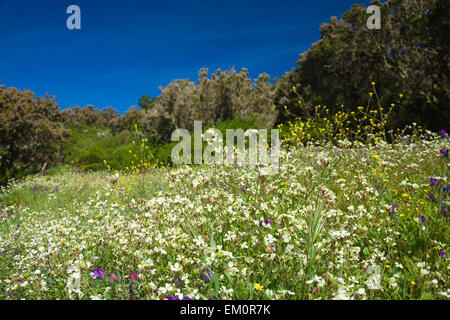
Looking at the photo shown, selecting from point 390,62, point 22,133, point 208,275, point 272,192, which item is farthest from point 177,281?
point 22,133

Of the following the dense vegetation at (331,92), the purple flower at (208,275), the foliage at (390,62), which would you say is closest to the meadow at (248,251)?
the purple flower at (208,275)

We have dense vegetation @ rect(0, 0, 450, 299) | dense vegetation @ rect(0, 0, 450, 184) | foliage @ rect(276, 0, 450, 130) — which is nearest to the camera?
dense vegetation @ rect(0, 0, 450, 299)

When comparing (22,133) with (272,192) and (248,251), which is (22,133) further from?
(248,251)

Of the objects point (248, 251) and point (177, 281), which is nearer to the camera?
point (177, 281)

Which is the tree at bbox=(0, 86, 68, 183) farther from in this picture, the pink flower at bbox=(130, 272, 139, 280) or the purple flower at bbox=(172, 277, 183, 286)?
the purple flower at bbox=(172, 277, 183, 286)

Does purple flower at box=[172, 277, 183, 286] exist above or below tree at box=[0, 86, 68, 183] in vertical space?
below

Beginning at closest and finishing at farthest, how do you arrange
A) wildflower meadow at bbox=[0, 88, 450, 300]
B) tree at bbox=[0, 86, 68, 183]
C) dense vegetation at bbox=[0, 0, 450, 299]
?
wildflower meadow at bbox=[0, 88, 450, 300] < dense vegetation at bbox=[0, 0, 450, 299] < tree at bbox=[0, 86, 68, 183]

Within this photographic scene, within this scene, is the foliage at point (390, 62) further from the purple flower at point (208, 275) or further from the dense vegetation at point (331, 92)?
the purple flower at point (208, 275)

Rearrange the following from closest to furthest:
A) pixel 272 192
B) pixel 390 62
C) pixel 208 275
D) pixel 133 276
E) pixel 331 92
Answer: pixel 208 275, pixel 133 276, pixel 272 192, pixel 390 62, pixel 331 92

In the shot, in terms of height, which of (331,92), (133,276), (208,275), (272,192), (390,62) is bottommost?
(133,276)

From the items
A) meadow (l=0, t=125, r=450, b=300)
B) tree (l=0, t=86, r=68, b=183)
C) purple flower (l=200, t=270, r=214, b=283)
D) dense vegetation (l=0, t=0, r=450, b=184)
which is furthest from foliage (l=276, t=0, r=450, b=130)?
tree (l=0, t=86, r=68, b=183)

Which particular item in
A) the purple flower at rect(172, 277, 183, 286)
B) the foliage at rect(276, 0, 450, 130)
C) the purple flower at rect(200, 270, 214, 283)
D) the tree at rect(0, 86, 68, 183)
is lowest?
the purple flower at rect(172, 277, 183, 286)

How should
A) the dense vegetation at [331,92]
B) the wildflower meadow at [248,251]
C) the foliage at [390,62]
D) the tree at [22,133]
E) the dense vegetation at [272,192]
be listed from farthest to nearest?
the tree at [22,133] → the dense vegetation at [331,92] → the foliage at [390,62] → the dense vegetation at [272,192] → the wildflower meadow at [248,251]

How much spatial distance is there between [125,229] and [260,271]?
148 cm
